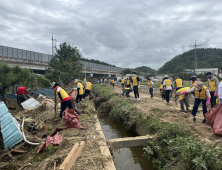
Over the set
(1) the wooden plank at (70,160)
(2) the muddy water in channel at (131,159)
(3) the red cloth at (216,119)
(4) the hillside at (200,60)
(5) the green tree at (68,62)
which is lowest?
(2) the muddy water in channel at (131,159)

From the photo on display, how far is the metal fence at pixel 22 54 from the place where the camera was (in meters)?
19.2

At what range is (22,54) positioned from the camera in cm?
2267

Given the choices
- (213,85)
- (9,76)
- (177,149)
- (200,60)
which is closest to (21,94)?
(9,76)

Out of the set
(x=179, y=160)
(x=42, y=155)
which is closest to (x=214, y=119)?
(x=179, y=160)

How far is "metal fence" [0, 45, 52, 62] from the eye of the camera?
1919cm

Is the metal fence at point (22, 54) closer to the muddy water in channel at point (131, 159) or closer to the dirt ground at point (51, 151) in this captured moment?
the dirt ground at point (51, 151)

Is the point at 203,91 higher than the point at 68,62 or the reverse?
the reverse

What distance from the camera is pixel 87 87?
454 inches

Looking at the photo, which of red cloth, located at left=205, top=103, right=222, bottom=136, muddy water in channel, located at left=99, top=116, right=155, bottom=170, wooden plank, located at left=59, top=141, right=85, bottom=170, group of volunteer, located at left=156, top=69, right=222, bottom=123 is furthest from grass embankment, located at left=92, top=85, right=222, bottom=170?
wooden plank, located at left=59, top=141, right=85, bottom=170

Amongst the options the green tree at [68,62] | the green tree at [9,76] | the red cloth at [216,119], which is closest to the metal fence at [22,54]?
the green tree at [68,62]

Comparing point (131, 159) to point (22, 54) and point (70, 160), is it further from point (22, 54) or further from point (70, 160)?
point (22, 54)

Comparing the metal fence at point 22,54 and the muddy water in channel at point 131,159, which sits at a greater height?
the metal fence at point 22,54

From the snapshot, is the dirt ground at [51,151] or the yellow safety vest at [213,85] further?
the yellow safety vest at [213,85]

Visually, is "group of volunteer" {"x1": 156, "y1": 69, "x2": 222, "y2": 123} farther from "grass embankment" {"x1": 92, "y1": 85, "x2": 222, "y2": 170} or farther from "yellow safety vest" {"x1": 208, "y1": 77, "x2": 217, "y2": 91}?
"grass embankment" {"x1": 92, "y1": 85, "x2": 222, "y2": 170}
